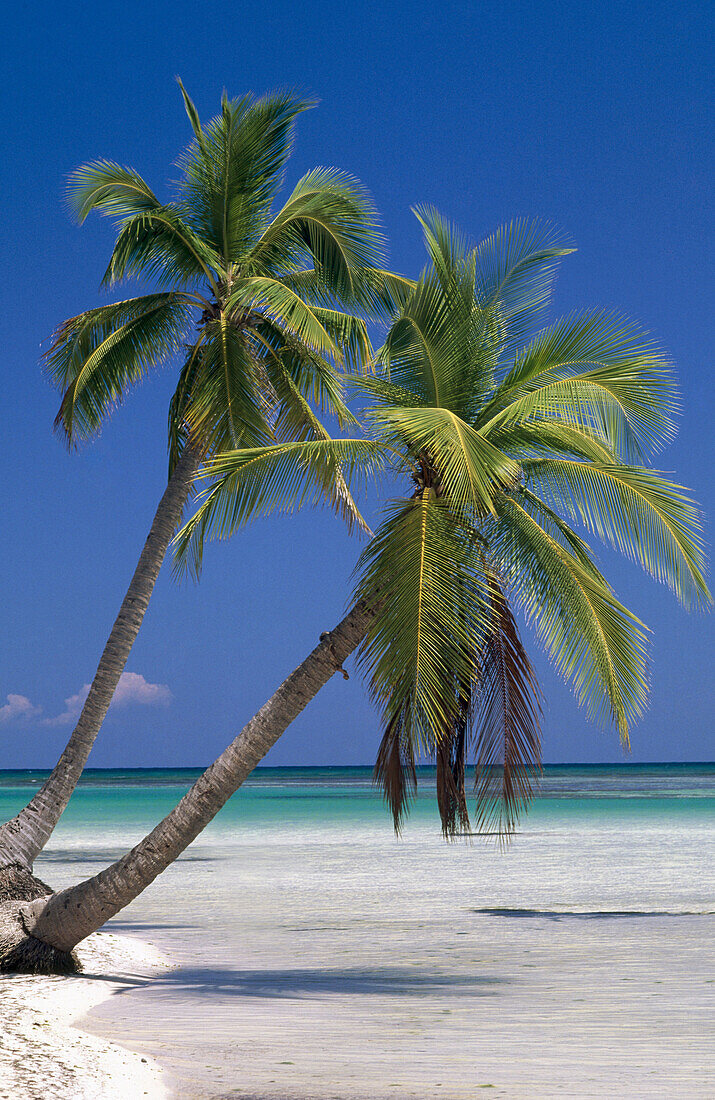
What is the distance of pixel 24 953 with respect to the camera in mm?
8633

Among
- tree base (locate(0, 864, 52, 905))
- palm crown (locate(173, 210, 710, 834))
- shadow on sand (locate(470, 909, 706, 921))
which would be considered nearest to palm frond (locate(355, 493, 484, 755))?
palm crown (locate(173, 210, 710, 834))

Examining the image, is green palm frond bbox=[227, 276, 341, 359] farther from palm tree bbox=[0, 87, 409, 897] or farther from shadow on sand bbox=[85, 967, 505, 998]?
shadow on sand bbox=[85, 967, 505, 998]

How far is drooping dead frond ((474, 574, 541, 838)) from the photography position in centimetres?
820

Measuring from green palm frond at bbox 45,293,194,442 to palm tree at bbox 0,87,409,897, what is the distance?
0.05 feet

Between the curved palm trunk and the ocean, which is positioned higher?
the curved palm trunk

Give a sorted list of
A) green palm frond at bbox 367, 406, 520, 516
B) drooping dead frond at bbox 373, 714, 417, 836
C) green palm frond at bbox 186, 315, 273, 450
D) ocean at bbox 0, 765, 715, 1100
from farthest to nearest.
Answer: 1. green palm frond at bbox 186, 315, 273, 450
2. drooping dead frond at bbox 373, 714, 417, 836
3. green palm frond at bbox 367, 406, 520, 516
4. ocean at bbox 0, 765, 715, 1100

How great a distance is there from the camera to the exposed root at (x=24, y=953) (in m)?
8.63

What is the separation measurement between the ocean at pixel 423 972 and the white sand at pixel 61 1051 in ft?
0.68

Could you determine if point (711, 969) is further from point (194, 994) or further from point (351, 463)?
point (351, 463)

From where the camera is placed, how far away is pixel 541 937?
12.0 metres

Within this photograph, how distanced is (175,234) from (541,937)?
8405 mm

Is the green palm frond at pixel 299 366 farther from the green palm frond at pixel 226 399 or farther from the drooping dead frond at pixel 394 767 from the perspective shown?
the drooping dead frond at pixel 394 767

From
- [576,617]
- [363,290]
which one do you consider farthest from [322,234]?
[576,617]

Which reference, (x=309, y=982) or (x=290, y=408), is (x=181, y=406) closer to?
(x=290, y=408)
